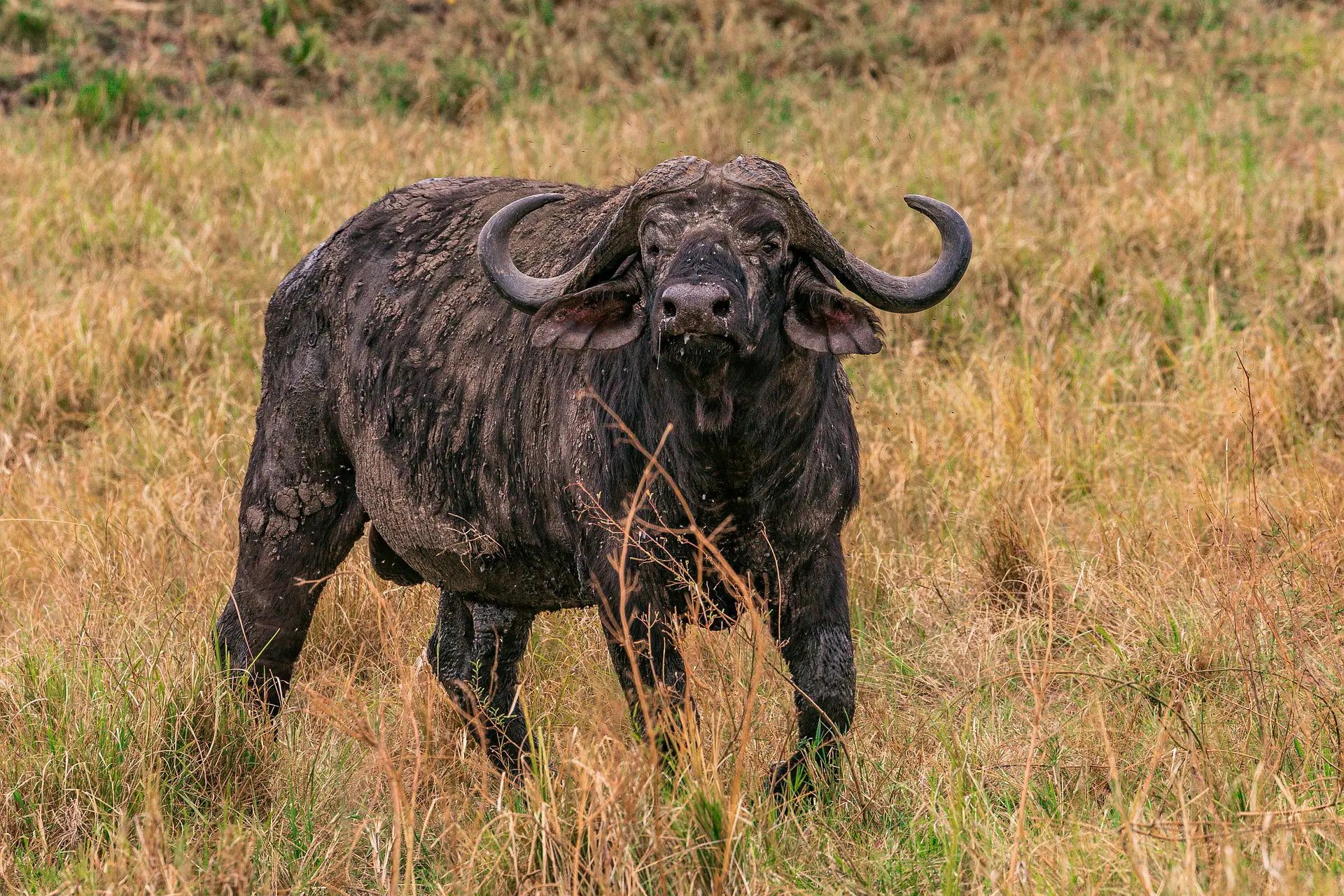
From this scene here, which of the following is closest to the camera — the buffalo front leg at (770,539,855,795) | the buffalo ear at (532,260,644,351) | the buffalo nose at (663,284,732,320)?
the buffalo nose at (663,284,732,320)

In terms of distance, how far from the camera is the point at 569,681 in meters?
4.72

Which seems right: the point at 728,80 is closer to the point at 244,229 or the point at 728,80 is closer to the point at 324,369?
the point at 244,229

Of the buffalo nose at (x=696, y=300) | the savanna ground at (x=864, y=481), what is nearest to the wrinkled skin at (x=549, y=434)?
the buffalo nose at (x=696, y=300)

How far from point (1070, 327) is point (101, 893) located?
5.46 meters

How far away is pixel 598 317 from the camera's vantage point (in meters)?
3.64

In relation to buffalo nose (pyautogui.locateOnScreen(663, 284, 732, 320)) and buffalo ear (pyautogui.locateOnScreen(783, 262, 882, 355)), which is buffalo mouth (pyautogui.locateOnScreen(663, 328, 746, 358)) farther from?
buffalo ear (pyautogui.locateOnScreen(783, 262, 882, 355))

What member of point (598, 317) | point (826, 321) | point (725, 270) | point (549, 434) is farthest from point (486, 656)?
point (725, 270)

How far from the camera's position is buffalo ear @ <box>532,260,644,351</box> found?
11.8ft

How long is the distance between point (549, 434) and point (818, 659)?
36.8 inches

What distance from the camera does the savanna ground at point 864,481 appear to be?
3.25 m

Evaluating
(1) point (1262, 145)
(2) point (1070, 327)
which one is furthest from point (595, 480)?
(1) point (1262, 145)

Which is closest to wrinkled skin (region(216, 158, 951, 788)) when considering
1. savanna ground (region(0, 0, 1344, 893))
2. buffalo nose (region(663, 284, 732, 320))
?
buffalo nose (region(663, 284, 732, 320))

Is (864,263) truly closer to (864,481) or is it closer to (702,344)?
(702,344)

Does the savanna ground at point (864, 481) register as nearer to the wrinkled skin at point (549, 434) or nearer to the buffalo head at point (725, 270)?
the wrinkled skin at point (549, 434)
